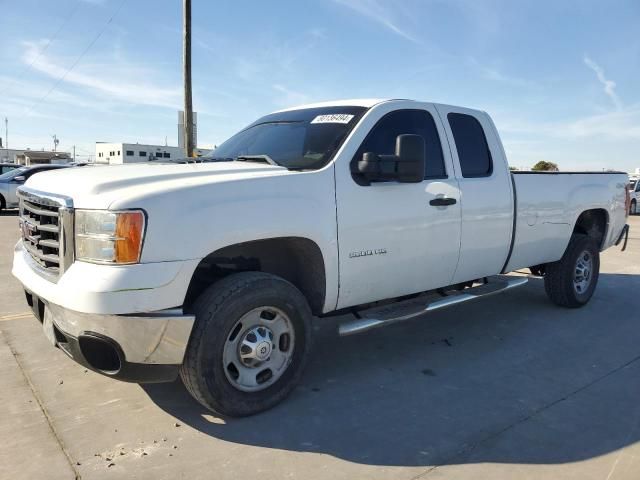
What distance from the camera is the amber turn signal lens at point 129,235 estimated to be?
277cm

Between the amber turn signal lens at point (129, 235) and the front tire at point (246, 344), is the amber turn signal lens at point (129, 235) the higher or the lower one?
the higher one

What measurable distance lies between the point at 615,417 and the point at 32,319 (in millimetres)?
5239

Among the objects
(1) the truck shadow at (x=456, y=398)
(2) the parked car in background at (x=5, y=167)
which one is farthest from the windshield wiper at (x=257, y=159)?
(2) the parked car in background at (x=5, y=167)

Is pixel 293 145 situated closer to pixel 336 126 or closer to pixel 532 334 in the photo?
pixel 336 126

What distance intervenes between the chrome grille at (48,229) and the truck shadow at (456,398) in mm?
1172

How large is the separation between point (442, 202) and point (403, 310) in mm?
916

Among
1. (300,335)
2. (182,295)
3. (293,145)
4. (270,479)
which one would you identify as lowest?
(270,479)

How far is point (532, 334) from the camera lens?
5.23 meters

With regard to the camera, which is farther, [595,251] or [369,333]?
[595,251]

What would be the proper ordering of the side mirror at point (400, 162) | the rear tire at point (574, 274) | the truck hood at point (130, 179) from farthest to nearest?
the rear tire at point (574, 274) → the side mirror at point (400, 162) → the truck hood at point (130, 179)

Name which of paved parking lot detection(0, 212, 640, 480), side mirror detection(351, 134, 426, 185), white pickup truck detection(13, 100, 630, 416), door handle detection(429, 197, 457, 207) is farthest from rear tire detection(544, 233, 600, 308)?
side mirror detection(351, 134, 426, 185)

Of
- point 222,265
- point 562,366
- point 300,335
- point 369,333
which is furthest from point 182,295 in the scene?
point 562,366

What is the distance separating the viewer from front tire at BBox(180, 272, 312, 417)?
3.06 metres

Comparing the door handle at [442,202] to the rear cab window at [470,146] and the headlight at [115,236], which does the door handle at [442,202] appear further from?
the headlight at [115,236]
